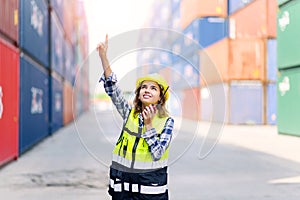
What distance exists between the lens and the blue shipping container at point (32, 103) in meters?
13.4

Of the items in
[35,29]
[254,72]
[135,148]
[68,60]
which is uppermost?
[68,60]

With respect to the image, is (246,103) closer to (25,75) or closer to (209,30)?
(209,30)

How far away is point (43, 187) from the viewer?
324 inches

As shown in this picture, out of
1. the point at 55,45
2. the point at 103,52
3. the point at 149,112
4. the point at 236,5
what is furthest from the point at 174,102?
the point at 236,5

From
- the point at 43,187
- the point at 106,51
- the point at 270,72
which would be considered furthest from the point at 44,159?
the point at 270,72

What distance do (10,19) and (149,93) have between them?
9.50 meters

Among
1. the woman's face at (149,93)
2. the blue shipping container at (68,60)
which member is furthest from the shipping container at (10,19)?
the blue shipping container at (68,60)

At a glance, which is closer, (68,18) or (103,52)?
(103,52)

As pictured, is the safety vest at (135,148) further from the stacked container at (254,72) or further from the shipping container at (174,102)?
the stacked container at (254,72)

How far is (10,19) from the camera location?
11422 millimetres

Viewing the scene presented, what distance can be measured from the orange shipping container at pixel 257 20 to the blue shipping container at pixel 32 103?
18.6 metres

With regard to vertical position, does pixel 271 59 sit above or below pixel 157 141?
above

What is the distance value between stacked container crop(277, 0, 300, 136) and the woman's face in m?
17.8

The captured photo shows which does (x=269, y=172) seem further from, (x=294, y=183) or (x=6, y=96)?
(x=6, y=96)
